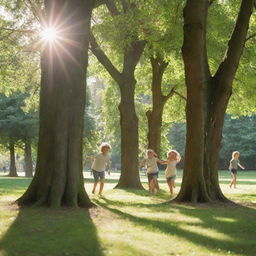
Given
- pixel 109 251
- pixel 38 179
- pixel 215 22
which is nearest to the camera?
pixel 109 251

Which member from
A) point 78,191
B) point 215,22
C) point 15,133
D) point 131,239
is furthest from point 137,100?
point 131,239


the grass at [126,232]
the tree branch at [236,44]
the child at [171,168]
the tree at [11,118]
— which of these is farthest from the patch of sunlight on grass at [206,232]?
the tree at [11,118]

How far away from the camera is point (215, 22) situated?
19.9 meters

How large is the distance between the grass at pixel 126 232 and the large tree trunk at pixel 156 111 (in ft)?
40.6

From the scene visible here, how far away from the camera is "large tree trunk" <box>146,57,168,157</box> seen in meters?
24.3

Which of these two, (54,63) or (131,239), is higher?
(54,63)

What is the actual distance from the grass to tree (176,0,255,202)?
5.70 ft

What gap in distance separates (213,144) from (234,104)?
1492 centimetres

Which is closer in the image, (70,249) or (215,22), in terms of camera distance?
(70,249)

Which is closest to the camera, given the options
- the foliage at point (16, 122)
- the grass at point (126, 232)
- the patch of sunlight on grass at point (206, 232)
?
the grass at point (126, 232)

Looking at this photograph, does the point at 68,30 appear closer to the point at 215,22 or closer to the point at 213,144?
the point at 213,144

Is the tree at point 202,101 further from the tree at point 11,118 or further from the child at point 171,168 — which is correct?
the tree at point 11,118

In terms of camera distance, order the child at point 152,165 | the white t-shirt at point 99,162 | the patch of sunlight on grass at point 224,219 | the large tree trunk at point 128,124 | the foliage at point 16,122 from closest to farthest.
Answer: the patch of sunlight on grass at point 224,219, the white t-shirt at point 99,162, the child at point 152,165, the large tree trunk at point 128,124, the foliage at point 16,122

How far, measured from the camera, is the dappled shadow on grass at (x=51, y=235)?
22.4 ft
